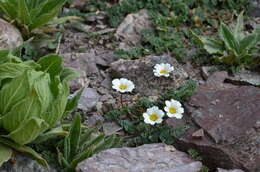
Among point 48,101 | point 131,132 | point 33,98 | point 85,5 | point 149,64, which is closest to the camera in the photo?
point 33,98

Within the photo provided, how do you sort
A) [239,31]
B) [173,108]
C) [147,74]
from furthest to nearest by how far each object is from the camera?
[239,31], [147,74], [173,108]

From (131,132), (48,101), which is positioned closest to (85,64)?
(131,132)

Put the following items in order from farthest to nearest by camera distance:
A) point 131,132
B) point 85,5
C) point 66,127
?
point 85,5 < point 131,132 < point 66,127

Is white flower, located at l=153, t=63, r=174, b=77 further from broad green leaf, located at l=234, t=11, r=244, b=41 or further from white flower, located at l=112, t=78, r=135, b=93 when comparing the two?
broad green leaf, located at l=234, t=11, r=244, b=41

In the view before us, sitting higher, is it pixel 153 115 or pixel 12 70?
pixel 12 70

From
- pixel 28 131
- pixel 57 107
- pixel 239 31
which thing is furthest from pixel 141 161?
pixel 239 31

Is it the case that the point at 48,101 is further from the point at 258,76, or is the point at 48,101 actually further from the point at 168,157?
the point at 258,76

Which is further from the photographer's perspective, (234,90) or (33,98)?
(234,90)

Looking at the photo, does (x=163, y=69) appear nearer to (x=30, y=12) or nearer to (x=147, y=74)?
(x=147, y=74)
